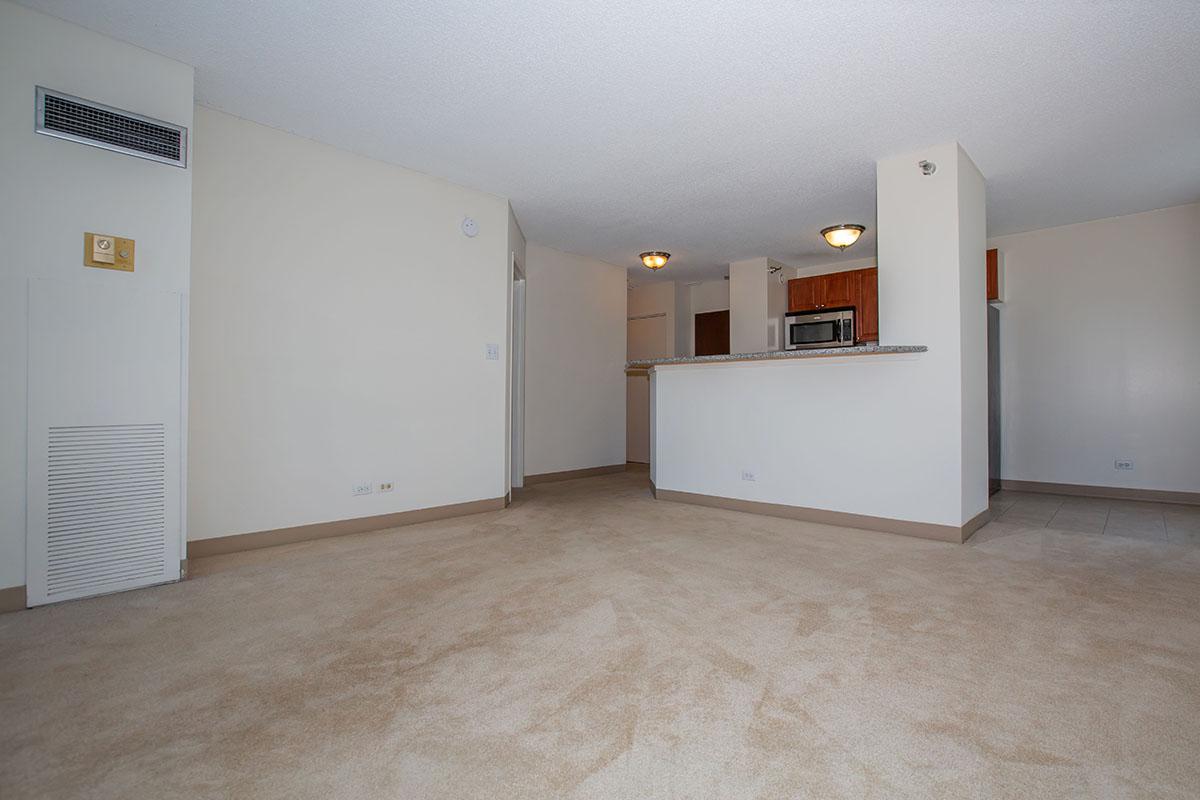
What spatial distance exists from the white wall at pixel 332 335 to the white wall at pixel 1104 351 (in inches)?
205

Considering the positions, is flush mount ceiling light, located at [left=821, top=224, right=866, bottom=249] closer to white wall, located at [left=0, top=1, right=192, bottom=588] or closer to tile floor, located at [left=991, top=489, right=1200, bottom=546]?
tile floor, located at [left=991, top=489, right=1200, bottom=546]

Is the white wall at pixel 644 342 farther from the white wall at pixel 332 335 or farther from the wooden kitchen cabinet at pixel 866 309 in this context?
the white wall at pixel 332 335

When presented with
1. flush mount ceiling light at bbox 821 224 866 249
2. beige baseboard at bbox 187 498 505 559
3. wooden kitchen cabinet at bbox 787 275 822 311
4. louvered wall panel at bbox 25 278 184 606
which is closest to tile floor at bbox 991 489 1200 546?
flush mount ceiling light at bbox 821 224 866 249

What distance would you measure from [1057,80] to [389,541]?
182 inches

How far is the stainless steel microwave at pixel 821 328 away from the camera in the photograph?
6.41 meters

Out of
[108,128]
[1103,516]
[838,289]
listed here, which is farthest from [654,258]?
[108,128]

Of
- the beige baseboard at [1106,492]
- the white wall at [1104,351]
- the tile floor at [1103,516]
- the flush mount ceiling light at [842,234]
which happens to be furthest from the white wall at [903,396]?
the beige baseboard at [1106,492]

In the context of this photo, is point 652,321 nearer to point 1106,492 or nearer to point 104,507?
point 1106,492

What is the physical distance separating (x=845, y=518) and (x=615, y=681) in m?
2.85

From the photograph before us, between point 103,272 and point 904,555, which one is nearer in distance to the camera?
point 103,272

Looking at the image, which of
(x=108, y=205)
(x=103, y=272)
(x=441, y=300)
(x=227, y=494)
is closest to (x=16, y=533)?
(x=227, y=494)

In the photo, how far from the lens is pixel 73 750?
1405 millimetres

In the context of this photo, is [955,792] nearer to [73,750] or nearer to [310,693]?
[310,693]

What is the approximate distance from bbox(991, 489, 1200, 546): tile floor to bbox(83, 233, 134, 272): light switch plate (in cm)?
572
